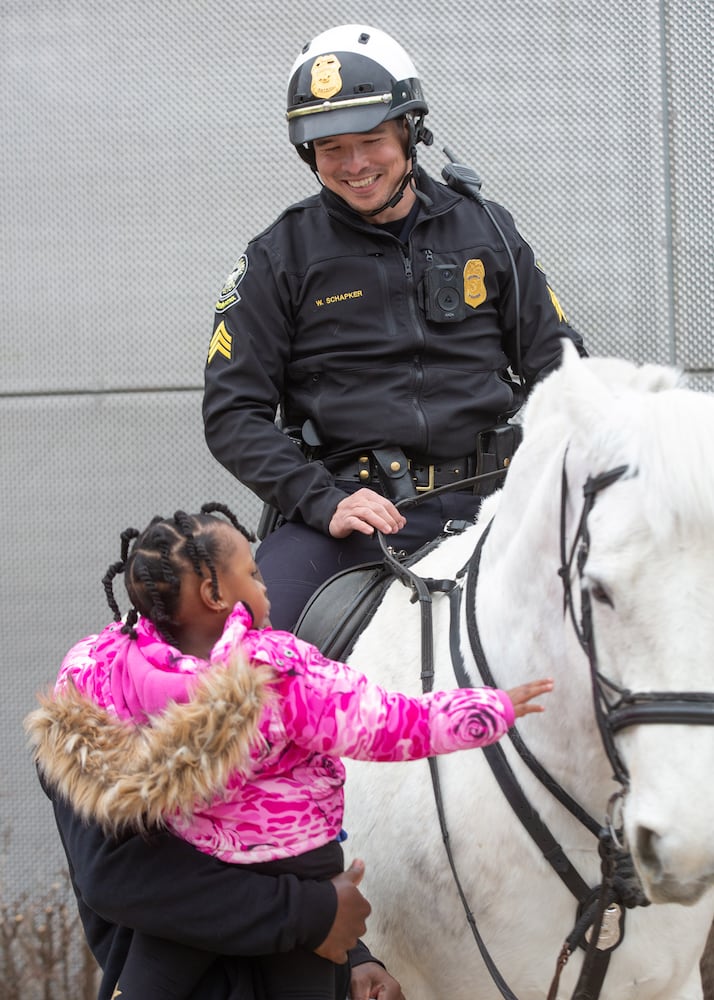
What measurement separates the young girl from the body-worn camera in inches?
46.6

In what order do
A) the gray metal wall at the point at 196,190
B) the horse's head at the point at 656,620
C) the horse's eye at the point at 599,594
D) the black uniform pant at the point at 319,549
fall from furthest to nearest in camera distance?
1. the gray metal wall at the point at 196,190
2. the black uniform pant at the point at 319,549
3. the horse's eye at the point at 599,594
4. the horse's head at the point at 656,620

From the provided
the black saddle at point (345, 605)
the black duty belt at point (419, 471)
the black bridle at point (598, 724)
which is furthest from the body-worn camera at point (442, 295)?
the black bridle at point (598, 724)

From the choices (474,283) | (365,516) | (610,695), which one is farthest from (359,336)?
(610,695)

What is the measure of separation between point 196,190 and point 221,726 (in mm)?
2956

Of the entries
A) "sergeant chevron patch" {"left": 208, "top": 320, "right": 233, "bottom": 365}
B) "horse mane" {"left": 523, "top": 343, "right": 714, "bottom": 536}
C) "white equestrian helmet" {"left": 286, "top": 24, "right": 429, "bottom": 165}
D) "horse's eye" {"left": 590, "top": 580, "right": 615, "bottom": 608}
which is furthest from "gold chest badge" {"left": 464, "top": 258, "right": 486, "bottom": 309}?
"horse's eye" {"left": 590, "top": 580, "right": 615, "bottom": 608}

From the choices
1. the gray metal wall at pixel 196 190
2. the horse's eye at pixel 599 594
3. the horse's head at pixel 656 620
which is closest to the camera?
the horse's head at pixel 656 620

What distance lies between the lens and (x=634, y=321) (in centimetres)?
418

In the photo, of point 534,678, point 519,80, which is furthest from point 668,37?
point 534,678

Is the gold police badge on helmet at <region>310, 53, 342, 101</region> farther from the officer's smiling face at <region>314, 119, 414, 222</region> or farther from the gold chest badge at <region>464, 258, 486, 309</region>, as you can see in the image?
the gold chest badge at <region>464, 258, 486, 309</region>

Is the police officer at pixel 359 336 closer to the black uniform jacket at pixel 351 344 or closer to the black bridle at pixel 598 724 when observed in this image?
the black uniform jacket at pixel 351 344

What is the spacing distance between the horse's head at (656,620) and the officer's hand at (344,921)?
51 cm

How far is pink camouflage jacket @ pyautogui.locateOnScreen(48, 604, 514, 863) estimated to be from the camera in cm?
171

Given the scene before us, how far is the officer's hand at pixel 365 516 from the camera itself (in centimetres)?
258

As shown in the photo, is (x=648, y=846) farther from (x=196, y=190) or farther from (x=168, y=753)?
(x=196, y=190)
